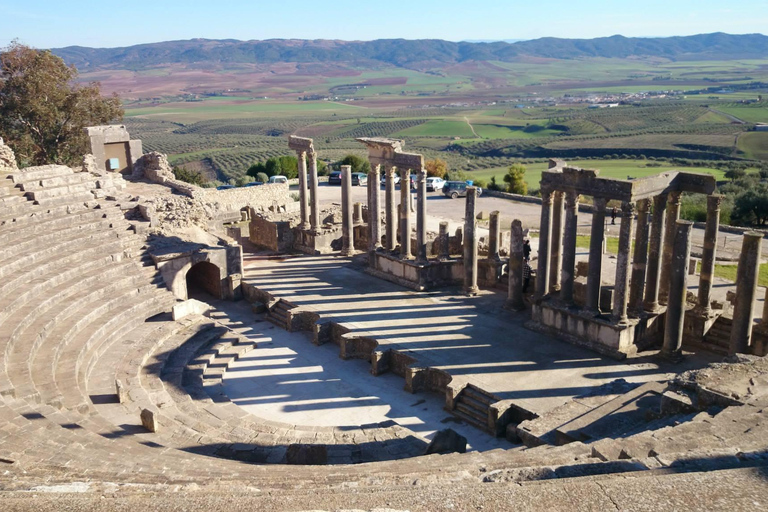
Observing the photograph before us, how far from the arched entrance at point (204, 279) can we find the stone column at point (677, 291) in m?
15.1

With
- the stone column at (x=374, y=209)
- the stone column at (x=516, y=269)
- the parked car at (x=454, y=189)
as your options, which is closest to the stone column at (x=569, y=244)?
the stone column at (x=516, y=269)

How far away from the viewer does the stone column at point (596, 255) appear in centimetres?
1922

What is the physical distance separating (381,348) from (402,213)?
7052mm

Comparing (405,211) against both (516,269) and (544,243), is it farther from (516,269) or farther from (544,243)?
(544,243)

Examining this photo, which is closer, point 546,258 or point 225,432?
point 225,432

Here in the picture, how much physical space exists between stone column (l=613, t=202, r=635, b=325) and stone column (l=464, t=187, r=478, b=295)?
560cm

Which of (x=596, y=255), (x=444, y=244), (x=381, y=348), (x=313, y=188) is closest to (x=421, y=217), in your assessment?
(x=444, y=244)

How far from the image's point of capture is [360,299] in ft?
79.7

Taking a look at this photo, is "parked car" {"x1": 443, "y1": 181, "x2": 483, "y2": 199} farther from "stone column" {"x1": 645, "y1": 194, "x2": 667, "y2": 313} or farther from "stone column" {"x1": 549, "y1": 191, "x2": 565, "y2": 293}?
"stone column" {"x1": 645, "y1": 194, "x2": 667, "y2": 313}

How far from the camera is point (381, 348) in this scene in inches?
787

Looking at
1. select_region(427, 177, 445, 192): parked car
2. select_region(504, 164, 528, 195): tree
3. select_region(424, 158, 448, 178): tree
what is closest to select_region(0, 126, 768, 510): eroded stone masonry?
select_region(427, 177, 445, 192): parked car

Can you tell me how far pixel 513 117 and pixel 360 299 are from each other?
426 ft

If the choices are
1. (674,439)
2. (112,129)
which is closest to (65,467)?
(674,439)

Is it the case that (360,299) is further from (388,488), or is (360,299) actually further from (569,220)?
(388,488)
